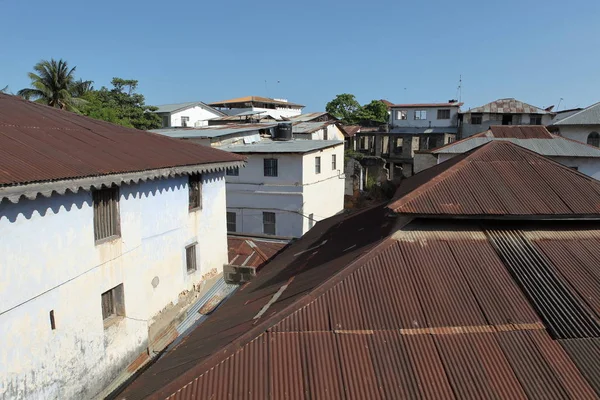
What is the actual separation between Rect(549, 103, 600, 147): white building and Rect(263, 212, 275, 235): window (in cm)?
2171

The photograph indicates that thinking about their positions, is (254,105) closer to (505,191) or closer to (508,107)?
(508,107)

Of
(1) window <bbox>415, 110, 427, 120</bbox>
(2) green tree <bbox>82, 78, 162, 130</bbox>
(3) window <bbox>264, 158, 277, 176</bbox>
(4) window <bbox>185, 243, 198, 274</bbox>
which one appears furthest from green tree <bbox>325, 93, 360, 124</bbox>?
(4) window <bbox>185, 243, 198, 274</bbox>

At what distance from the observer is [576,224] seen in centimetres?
739

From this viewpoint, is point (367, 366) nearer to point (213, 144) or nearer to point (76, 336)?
point (76, 336)

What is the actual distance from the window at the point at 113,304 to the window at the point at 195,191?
153 inches

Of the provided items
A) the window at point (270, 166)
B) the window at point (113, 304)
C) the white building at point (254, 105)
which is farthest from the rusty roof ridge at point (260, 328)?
the white building at point (254, 105)

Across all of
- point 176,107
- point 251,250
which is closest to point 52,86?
point 176,107

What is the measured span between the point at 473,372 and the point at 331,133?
114 ft

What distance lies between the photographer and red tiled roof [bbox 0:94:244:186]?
7629mm

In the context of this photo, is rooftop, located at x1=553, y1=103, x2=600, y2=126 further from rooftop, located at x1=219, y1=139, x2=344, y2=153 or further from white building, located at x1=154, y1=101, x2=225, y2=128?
white building, located at x1=154, y1=101, x2=225, y2=128

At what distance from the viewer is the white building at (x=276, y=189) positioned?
962 inches

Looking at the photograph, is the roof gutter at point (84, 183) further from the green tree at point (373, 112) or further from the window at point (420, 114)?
the green tree at point (373, 112)

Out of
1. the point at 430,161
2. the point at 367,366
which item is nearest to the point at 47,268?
the point at 367,366

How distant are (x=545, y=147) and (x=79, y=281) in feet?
83.0
